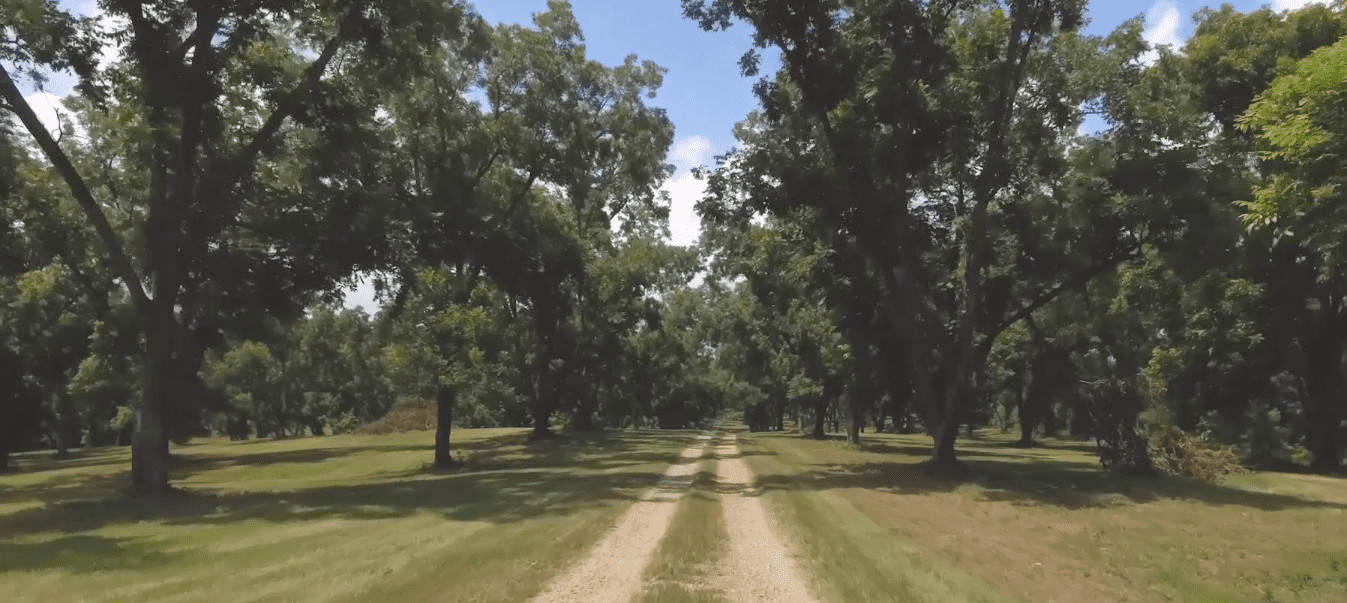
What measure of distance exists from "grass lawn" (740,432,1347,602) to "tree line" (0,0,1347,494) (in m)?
4.42

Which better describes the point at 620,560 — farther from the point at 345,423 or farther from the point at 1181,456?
the point at 345,423

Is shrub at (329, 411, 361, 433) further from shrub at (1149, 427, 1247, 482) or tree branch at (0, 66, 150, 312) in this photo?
shrub at (1149, 427, 1247, 482)

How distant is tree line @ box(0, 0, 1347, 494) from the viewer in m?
18.5

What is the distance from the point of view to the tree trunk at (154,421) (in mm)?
17688

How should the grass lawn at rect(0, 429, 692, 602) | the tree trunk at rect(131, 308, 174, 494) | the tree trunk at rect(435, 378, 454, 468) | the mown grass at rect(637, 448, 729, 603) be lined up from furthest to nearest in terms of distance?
the tree trunk at rect(435, 378, 454, 468), the tree trunk at rect(131, 308, 174, 494), the grass lawn at rect(0, 429, 692, 602), the mown grass at rect(637, 448, 729, 603)

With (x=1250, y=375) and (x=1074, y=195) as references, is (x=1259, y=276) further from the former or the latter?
(x=1074, y=195)

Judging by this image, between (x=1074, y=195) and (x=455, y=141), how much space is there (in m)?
21.6

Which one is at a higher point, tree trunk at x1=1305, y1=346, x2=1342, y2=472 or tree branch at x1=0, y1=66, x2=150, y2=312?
tree branch at x1=0, y1=66, x2=150, y2=312

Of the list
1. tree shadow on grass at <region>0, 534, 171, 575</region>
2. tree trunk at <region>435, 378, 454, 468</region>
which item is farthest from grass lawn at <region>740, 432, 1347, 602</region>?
tree trunk at <region>435, 378, 454, 468</region>

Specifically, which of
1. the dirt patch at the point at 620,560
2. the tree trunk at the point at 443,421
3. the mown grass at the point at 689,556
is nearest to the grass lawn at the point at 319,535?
the dirt patch at the point at 620,560

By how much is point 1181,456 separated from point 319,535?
22838 millimetres

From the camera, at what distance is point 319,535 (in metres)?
11.6

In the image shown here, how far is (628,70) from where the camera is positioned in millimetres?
32094

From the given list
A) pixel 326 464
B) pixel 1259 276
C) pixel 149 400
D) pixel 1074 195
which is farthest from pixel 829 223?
pixel 326 464
